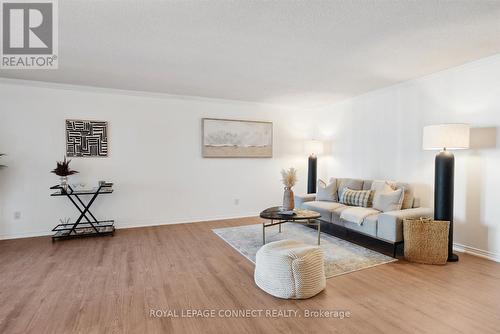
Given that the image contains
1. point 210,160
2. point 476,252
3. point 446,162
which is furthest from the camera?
point 210,160

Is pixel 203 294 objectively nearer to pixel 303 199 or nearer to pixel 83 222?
pixel 303 199

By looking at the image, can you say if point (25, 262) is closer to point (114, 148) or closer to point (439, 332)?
point (114, 148)

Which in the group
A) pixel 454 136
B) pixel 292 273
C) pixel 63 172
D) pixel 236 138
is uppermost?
pixel 236 138

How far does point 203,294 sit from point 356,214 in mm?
2387

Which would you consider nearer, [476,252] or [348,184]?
[476,252]

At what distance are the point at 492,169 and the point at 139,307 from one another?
162 inches

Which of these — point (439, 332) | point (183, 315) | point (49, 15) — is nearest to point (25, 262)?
point (183, 315)

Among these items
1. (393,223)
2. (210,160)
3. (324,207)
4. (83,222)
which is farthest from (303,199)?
(83,222)

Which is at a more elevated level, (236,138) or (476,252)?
(236,138)

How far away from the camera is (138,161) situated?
4.80 meters

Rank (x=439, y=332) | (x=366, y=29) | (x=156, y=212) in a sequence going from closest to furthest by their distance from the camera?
(x=439, y=332)
(x=366, y=29)
(x=156, y=212)

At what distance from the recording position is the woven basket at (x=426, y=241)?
119 inches

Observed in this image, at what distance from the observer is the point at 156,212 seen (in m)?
4.93

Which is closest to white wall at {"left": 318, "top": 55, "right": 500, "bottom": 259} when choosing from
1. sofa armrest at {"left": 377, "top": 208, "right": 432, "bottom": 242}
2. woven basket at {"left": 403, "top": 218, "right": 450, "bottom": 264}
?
sofa armrest at {"left": 377, "top": 208, "right": 432, "bottom": 242}
